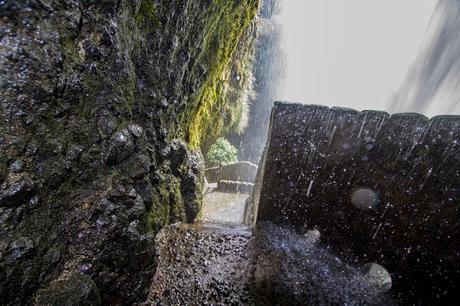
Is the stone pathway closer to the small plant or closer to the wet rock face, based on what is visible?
the small plant

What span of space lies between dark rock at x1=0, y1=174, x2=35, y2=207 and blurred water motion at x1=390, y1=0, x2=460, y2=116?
15.0 m

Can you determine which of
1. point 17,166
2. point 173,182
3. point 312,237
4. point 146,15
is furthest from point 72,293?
point 312,237

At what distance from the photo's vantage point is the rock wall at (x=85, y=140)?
1.72m

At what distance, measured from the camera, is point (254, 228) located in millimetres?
4672

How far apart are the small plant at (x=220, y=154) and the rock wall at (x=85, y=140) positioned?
10017 millimetres

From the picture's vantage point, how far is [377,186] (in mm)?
3898

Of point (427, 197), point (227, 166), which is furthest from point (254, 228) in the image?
point (227, 166)

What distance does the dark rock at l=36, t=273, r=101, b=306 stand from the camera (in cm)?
192

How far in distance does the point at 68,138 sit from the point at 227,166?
1194cm

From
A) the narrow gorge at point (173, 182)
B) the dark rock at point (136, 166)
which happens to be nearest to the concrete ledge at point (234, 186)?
the narrow gorge at point (173, 182)

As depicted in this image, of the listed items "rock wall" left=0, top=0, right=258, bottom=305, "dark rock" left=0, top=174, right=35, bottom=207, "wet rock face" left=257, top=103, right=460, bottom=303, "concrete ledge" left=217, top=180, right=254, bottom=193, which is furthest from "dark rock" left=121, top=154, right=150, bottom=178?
"concrete ledge" left=217, top=180, right=254, bottom=193

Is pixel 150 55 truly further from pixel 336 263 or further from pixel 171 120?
pixel 336 263

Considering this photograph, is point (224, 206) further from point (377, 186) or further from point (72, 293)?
point (72, 293)

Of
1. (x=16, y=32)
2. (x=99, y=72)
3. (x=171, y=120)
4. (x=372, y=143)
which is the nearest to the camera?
(x=16, y=32)
